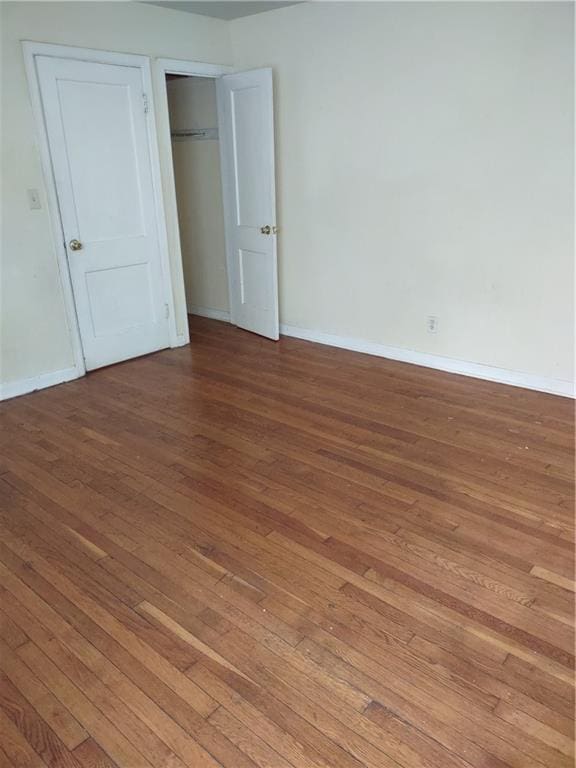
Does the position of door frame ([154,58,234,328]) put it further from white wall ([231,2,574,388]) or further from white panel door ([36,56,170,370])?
white wall ([231,2,574,388])

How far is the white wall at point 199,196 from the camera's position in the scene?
509cm

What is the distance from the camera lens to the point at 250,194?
15.3 feet

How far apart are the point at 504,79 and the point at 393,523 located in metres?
2.69

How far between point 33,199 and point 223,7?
200 centimetres

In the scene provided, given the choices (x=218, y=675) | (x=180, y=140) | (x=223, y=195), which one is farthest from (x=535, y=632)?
(x=180, y=140)

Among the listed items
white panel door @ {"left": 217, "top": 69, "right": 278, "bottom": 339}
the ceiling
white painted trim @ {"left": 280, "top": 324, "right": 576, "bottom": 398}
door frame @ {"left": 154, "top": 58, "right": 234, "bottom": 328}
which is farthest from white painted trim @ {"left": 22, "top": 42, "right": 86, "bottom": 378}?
white painted trim @ {"left": 280, "top": 324, "right": 576, "bottom": 398}

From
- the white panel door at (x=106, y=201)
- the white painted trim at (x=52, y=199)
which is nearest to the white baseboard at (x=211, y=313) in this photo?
the white panel door at (x=106, y=201)

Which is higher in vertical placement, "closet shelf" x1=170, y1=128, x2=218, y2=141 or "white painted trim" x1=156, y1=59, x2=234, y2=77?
"white painted trim" x1=156, y1=59, x2=234, y2=77

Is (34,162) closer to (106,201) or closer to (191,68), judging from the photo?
(106,201)

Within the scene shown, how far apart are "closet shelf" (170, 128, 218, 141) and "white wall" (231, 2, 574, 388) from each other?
2.17ft

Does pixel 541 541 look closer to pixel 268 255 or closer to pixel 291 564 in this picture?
pixel 291 564

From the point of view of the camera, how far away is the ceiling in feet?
12.9

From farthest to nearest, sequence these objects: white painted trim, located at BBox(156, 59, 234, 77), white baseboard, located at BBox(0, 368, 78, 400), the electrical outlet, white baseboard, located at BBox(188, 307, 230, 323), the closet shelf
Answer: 1. white baseboard, located at BBox(188, 307, 230, 323)
2. the closet shelf
3. white painted trim, located at BBox(156, 59, 234, 77)
4. white baseboard, located at BBox(0, 368, 78, 400)
5. the electrical outlet

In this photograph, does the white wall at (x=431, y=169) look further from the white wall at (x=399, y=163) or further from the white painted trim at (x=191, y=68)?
the white painted trim at (x=191, y=68)
